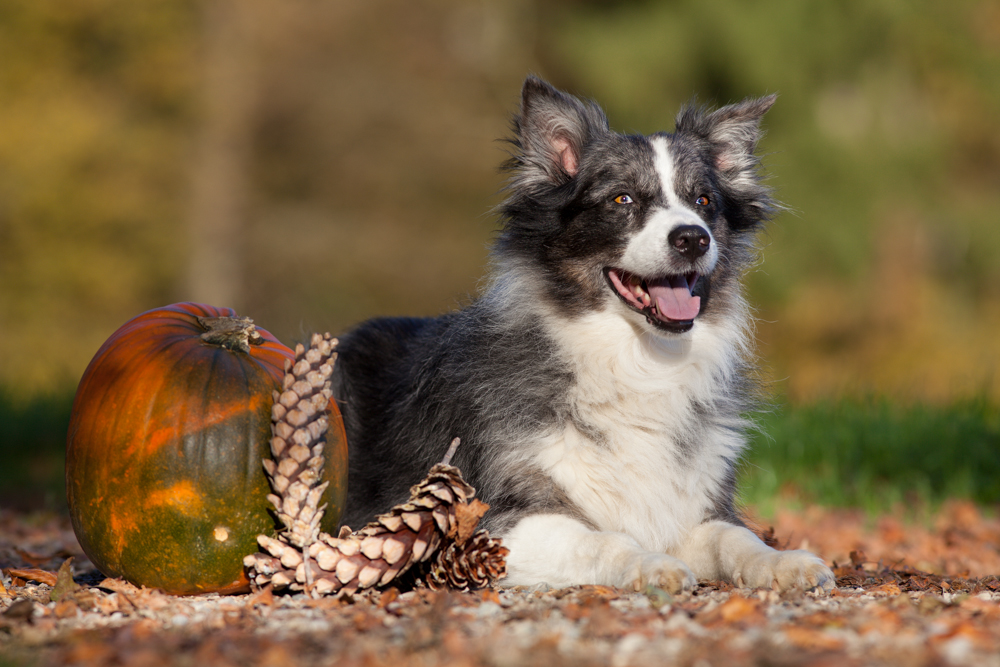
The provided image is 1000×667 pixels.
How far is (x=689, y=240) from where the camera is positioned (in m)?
3.92

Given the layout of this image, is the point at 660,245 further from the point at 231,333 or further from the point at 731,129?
the point at 231,333

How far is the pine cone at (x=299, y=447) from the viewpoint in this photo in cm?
322

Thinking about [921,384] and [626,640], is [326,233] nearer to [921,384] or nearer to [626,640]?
[921,384]

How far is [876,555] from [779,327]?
A: 11736 millimetres

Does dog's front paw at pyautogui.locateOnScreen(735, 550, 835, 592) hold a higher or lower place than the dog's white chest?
lower

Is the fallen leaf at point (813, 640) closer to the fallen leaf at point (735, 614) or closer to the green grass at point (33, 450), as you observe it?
the fallen leaf at point (735, 614)

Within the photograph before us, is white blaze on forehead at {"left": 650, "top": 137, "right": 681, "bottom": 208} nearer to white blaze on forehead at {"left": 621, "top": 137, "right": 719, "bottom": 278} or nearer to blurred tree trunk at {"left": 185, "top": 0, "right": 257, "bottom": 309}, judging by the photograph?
white blaze on forehead at {"left": 621, "top": 137, "right": 719, "bottom": 278}

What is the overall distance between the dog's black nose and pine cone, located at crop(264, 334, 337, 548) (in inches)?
61.5

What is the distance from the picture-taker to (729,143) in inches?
186

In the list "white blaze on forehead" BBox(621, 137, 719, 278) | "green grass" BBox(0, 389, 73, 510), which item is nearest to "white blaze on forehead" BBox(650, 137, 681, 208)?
"white blaze on forehead" BBox(621, 137, 719, 278)

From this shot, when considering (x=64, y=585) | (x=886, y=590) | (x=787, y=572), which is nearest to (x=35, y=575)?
(x=64, y=585)

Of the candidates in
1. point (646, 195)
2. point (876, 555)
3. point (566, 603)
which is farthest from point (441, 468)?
point (876, 555)

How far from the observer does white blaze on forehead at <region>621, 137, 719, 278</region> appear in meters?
3.96

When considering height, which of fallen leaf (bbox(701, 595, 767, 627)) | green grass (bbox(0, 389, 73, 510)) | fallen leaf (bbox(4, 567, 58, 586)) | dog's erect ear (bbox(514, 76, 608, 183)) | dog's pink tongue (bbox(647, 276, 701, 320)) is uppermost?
dog's erect ear (bbox(514, 76, 608, 183))
